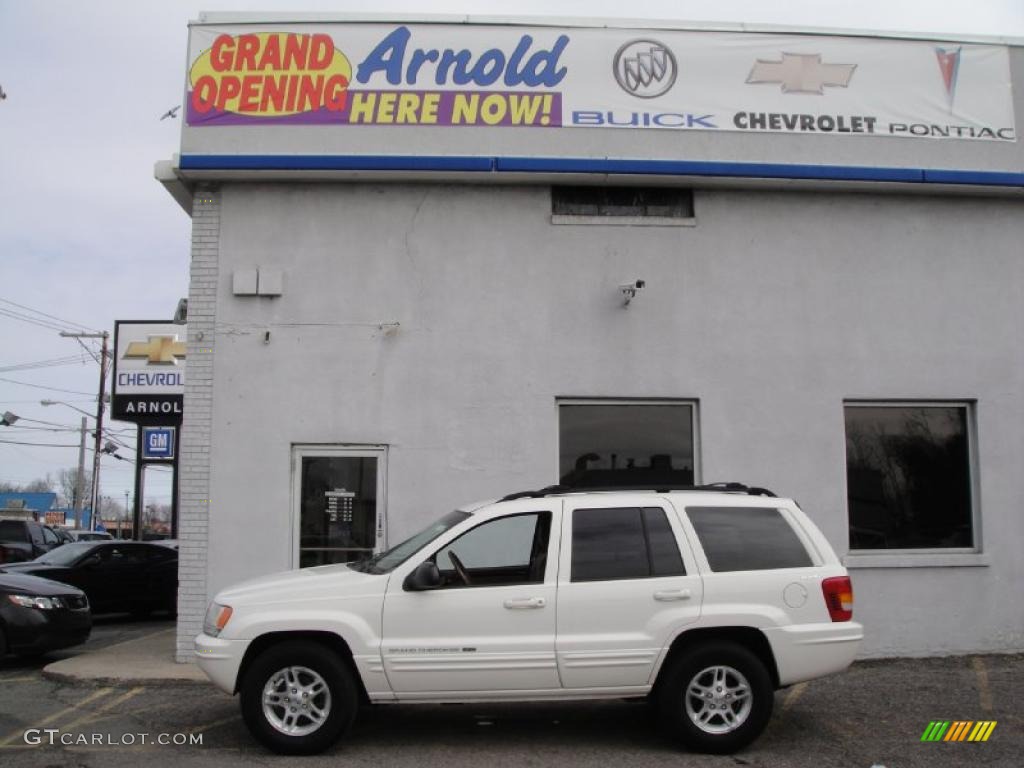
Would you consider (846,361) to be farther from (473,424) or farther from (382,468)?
(382,468)

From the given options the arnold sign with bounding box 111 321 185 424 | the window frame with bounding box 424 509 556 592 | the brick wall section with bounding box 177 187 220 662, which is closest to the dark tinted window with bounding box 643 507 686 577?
the window frame with bounding box 424 509 556 592

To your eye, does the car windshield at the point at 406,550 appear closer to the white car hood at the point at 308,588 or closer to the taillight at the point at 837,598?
the white car hood at the point at 308,588

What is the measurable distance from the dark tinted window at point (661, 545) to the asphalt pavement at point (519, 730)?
4.16 ft

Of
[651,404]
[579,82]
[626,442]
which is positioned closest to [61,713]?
[626,442]

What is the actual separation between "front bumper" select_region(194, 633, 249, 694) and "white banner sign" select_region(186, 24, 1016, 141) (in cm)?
613

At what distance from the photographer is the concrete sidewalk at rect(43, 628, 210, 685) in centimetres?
941

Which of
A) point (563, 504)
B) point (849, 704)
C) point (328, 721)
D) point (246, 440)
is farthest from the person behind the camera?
point (246, 440)

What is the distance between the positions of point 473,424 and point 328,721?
4.40m

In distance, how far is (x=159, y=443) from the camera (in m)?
26.0

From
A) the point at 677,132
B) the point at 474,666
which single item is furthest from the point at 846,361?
the point at 474,666

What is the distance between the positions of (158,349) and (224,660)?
69.0ft

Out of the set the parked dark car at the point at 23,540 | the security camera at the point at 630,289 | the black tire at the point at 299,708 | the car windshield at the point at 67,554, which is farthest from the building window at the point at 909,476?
the parked dark car at the point at 23,540

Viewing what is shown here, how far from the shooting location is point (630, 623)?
686 cm

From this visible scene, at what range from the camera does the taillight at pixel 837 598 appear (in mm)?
6986
